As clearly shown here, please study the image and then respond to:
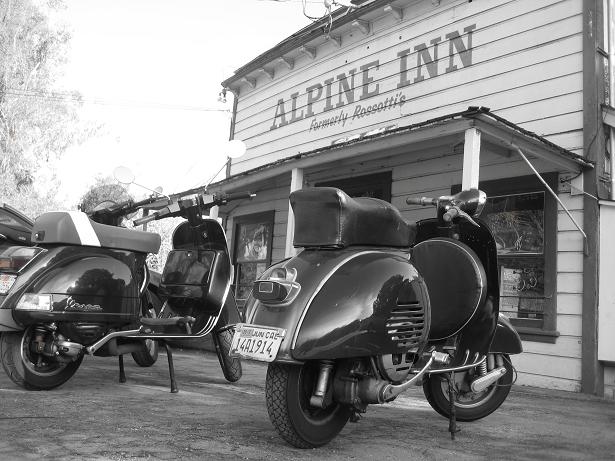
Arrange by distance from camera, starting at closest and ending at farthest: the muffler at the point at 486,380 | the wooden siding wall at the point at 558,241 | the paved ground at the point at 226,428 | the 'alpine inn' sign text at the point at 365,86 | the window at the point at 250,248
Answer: the paved ground at the point at 226,428 < the muffler at the point at 486,380 < the wooden siding wall at the point at 558,241 < the 'alpine inn' sign text at the point at 365,86 < the window at the point at 250,248

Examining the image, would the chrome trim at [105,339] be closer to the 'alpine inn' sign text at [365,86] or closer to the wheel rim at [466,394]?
the wheel rim at [466,394]

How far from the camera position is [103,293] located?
3.73m

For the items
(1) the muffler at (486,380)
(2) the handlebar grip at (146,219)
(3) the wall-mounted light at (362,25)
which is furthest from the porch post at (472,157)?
(3) the wall-mounted light at (362,25)

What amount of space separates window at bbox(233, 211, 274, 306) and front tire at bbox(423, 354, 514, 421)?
19.5 ft

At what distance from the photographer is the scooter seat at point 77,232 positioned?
146 inches

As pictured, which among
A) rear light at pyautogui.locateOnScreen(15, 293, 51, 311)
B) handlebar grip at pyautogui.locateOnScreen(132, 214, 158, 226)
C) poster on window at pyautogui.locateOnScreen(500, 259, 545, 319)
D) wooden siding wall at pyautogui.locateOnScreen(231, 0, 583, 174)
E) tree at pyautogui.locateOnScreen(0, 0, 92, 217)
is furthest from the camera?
tree at pyautogui.locateOnScreen(0, 0, 92, 217)

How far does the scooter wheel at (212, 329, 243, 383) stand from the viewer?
4352mm

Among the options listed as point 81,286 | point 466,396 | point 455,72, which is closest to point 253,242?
point 455,72

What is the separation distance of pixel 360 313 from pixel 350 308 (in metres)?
0.05

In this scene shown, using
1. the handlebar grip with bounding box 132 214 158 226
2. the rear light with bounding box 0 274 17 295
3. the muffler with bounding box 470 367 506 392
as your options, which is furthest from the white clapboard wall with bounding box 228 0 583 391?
the rear light with bounding box 0 274 17 295

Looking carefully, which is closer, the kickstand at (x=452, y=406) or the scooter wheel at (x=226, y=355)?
the kickstand at (x=452, y=406)

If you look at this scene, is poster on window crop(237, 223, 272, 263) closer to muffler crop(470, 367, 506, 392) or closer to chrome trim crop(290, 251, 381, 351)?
muffler crop(470, 367, 506, 392)

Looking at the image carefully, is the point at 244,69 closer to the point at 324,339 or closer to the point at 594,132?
the point at 594,132

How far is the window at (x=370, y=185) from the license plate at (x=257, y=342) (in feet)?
15.7
